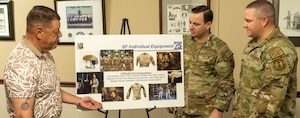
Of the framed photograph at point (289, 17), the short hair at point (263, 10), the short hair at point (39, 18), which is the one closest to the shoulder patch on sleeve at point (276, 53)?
the short hair at point (263, 10)

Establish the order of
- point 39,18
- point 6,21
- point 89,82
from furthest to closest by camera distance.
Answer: point 6,21, point 89,82, point 39,18

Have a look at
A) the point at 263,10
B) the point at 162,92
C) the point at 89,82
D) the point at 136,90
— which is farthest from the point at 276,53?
the point at 89,82

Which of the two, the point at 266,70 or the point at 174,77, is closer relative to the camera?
the point at 266,70

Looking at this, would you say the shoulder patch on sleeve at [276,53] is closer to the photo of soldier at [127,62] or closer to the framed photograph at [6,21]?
the photo of soldier at [127,62]

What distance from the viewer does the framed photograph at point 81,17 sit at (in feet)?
9.98

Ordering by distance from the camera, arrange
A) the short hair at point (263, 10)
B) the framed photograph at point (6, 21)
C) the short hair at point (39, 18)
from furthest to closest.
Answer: the framed photograph at point (6, 21)
the short hair at point (263, 10)
the short hair at point (39, 18)

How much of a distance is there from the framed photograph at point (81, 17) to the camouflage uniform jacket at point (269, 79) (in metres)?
1.53

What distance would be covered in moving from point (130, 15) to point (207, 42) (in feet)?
3.23

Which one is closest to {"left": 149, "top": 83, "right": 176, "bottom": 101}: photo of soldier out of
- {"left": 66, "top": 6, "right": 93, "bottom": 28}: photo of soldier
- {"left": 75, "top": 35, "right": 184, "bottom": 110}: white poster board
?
{"left": 75, "top": 35, "right": 184, "bottom": 110}: white poster board

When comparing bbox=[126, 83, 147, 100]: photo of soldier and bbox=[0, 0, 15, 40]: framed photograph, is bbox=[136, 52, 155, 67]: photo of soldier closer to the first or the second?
bbox=[126, 83, 147, 100]: photo of soldier

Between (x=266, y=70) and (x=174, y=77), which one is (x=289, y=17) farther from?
(x=174, y=77)

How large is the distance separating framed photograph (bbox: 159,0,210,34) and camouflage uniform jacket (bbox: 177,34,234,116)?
0.48m

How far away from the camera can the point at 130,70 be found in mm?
2297

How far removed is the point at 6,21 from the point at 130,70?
176 cm
